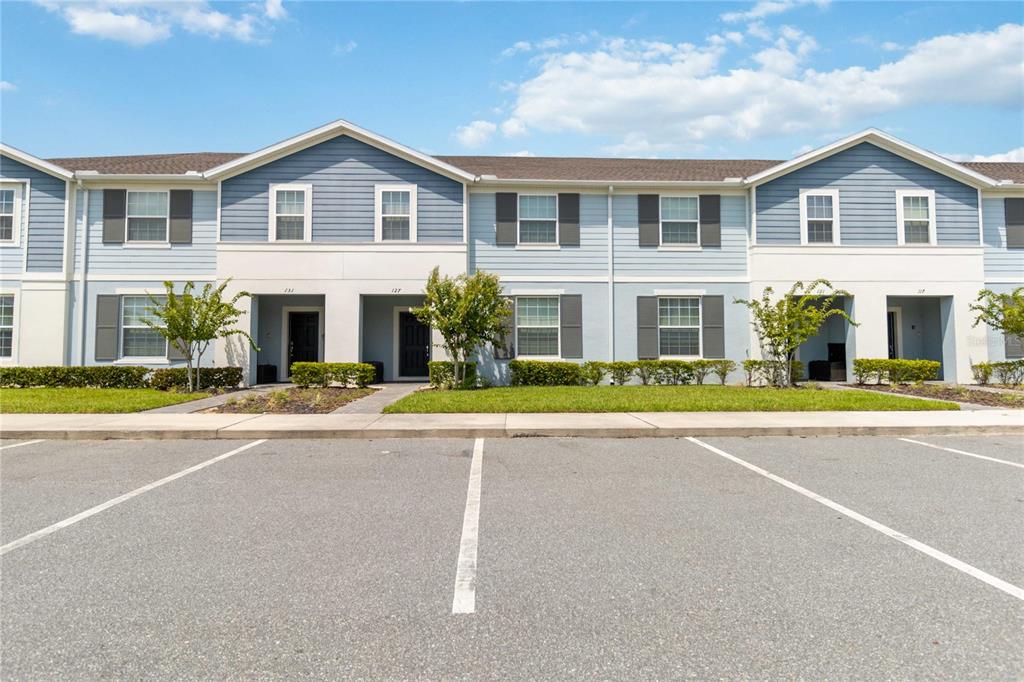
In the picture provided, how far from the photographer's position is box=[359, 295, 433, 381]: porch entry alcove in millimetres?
18234

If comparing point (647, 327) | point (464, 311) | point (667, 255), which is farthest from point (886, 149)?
point (464, 311)

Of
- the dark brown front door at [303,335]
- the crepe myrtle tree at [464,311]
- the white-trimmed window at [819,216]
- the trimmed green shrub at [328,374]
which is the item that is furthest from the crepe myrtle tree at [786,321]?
the dark brown front door at [303,335]

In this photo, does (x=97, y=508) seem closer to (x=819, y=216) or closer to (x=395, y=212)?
(x=395, y=212)

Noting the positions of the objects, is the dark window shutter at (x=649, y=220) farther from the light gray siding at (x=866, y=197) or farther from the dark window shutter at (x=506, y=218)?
the dark window shutter at (x=506, y=218)

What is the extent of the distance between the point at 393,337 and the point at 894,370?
15.0 metres

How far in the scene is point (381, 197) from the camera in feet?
55.2

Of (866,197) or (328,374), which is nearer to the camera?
(328,374)

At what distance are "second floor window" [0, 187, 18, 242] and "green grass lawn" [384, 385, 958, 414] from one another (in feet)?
45.2

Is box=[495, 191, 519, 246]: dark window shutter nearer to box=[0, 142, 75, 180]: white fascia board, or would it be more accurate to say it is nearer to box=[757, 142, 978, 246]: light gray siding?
box=[757, 142, 978, 246]: light gray siding

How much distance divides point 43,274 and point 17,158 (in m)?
3.54

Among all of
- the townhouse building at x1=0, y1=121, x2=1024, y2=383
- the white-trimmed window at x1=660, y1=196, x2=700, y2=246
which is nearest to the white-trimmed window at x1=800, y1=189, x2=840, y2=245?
the townhouse building at x1=0, y1=121, x2=1024, y2=383

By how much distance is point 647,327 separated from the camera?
1712 cm

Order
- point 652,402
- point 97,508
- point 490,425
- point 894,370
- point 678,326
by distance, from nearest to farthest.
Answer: point 97,508 < point 490,425 < point 652,402 < point 894,370 < point 678,326

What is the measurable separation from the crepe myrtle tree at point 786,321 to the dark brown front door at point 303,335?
43.3 feet
